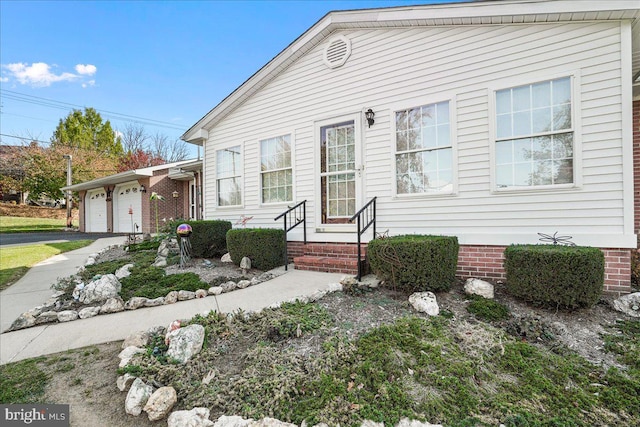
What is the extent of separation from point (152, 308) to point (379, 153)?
4214 mm

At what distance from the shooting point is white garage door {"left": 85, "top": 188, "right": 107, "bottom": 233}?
1583 cm

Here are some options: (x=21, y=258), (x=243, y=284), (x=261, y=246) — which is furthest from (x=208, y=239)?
(x=21, y=258)

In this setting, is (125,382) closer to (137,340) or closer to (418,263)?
Answer: (137,340)

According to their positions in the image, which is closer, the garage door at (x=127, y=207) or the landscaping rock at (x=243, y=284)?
the landscaping rock at (x=243, y=284)

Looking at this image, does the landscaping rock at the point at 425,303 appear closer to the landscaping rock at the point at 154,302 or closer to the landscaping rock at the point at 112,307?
the landscaping rock at the point at 154,302

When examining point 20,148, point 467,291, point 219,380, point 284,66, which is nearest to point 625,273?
point 467,291

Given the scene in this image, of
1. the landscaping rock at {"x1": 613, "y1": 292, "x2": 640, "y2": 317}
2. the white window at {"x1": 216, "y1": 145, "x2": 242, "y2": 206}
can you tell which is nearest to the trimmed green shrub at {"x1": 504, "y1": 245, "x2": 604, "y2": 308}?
the landscaping rock at {"x1": 613, "y1": 292, "x2": 640, "y2": 317}

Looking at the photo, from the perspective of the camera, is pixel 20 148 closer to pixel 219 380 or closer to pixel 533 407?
pixel 219 380

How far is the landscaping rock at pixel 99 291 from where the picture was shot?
4320 millimetres

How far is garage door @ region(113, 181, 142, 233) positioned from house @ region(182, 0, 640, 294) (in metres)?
9.62

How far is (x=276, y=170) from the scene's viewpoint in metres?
6.71

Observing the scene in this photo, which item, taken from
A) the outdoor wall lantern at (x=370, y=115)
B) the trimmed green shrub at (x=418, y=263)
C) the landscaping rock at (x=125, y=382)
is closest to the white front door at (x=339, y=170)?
the outdoor wall lantern at (x=370, y=115)

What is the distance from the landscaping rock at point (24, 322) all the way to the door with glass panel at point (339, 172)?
174 inches

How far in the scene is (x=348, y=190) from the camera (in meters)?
5.79
